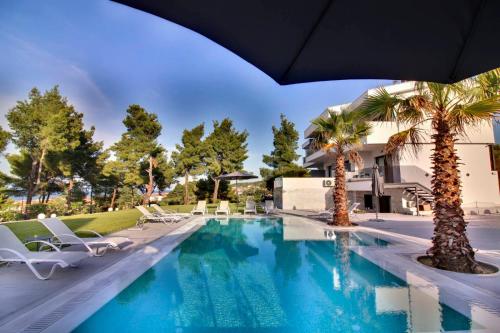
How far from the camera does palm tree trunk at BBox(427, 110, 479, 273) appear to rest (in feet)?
19.5

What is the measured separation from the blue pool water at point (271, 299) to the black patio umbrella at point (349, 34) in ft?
11.7

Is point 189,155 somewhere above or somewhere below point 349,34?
above

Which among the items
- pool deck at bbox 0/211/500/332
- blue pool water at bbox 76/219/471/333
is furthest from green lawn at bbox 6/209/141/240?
blue pool water at bbox 76/219/471/333

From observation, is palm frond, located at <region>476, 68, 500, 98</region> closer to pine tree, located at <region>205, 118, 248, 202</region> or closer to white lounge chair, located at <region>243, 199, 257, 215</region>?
white lounge chair, located at <region>243, 199, 257, 215</region>

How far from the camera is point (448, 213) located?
240 inches

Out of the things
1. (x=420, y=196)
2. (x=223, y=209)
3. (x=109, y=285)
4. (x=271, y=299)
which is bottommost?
(x=271, y=299)

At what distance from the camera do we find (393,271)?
6191mm

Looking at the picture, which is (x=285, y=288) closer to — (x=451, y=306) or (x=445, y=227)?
(x=451, y=306)

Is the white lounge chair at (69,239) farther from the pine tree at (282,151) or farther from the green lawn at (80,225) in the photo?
the pine tree at (282,151)

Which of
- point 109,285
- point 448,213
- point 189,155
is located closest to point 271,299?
point 109,285

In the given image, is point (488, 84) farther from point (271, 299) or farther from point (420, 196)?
point (420, 196)

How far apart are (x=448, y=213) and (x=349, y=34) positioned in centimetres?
596

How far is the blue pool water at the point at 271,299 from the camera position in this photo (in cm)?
397

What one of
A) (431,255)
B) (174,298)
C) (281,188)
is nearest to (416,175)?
(281,188)
